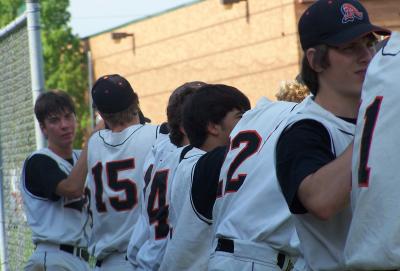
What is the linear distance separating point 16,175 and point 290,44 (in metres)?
18.1

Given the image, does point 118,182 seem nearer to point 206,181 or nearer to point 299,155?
point 206,181

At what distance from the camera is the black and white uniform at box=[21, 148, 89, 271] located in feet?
26.5

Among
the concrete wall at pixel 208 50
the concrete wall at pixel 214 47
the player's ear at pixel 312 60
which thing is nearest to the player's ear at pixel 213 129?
the player's ear at pixel 312 60

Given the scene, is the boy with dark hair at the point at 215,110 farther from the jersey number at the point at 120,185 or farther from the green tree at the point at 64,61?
the green tree at the point at 64,61

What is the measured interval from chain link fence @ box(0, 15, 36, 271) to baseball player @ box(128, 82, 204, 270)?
11.6ft

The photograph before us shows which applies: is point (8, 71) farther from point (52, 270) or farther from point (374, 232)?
point (374, 232)

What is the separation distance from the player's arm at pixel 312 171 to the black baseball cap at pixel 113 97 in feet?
11.5

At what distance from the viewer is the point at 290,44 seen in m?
28.0

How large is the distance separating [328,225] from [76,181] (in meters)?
4.23

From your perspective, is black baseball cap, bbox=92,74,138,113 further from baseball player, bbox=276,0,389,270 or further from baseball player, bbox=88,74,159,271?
baseball player, bbox=276,0,389,270

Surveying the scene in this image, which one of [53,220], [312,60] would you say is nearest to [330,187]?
[312,60]

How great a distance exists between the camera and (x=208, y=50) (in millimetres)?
32875

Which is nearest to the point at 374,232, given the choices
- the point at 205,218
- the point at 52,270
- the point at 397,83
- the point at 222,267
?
the point at 397,83

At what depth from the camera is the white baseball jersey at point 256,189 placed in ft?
15.7
